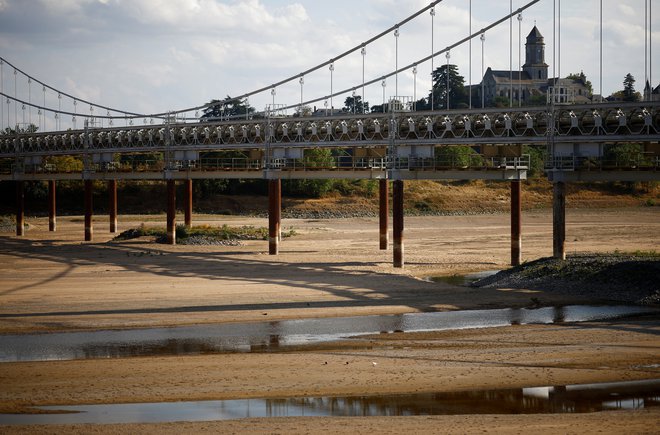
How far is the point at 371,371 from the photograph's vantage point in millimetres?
23797

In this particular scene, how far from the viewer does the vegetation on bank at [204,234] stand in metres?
64.7

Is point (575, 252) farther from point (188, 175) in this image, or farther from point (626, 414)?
point (626, 414)

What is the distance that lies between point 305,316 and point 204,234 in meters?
34.5

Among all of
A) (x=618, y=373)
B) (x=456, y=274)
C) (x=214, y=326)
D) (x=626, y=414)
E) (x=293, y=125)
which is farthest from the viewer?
(x=293, y=125)

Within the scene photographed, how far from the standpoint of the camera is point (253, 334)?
29500 mm

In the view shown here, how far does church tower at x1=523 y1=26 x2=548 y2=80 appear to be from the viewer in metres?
154

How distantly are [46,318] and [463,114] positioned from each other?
24506 millimetres

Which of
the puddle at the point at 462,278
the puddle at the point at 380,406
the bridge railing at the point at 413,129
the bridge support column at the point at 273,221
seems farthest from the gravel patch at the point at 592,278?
the bridge support column at the point at 273,221

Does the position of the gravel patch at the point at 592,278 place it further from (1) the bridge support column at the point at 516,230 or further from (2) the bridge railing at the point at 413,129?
(2) the bridge railing at the point at 413,129

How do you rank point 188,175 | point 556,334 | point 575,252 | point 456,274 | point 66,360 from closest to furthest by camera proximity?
point 66,360, point 556,334, point 456,274, point 575,252, point 188,175

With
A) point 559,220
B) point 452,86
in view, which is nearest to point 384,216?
→ point 559,220

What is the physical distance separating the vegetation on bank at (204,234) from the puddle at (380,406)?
42810 millimetres

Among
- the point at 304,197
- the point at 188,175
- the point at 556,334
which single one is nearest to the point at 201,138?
the point at 188,175

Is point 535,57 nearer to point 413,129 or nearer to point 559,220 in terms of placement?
point 413,129
